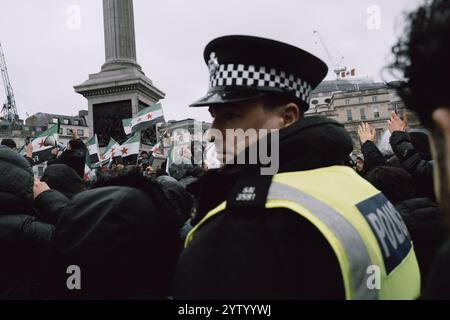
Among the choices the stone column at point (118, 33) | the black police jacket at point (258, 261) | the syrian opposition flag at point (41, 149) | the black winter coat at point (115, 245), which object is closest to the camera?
the black police jacket at point (258, 261)

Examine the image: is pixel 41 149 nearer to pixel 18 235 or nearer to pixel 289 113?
pixel 18 235

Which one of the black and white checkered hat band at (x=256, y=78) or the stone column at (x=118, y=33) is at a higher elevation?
the stone column at (x=118, y=33)

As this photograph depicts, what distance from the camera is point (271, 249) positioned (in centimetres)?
136

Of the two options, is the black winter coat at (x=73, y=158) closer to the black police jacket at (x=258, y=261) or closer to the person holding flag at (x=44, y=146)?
the black police jacket at (x=258, y=261)

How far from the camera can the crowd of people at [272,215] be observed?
1080 mm

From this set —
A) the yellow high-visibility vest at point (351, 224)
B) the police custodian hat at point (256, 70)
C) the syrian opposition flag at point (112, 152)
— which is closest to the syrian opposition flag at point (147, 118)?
the syrian opposition flag at point (112, 152)

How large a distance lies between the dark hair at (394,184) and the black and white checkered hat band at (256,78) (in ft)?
6.32

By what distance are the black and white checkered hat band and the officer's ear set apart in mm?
57

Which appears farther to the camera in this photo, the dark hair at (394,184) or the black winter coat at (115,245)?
the dark hair at (394,184)

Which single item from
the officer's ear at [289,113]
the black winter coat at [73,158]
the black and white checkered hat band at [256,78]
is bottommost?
the black winter coat at [73,158]

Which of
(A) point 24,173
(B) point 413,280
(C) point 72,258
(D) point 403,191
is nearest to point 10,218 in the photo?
(A) point 24,173

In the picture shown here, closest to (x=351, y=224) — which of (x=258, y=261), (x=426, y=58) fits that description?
(x=258, y=261)
